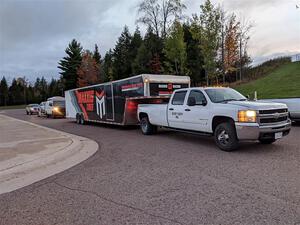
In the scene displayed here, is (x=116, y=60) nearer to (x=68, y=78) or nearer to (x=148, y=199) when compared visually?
(x=68, y=78)

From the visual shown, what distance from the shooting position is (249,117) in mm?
8500

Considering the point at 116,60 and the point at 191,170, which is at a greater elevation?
the point at 116,60

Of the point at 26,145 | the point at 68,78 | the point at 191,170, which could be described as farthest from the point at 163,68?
the point at 68,78

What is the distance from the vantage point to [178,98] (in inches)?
451

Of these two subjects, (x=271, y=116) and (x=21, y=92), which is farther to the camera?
(x=21, y=92)

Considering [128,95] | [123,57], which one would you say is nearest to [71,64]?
[123,57]

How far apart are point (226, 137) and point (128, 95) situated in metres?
8.23

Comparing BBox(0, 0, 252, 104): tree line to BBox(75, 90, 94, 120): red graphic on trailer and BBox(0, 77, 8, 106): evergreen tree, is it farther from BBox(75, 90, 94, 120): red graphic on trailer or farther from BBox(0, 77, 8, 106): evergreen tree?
BBox(0, 77, 8, 106): evergreen tree

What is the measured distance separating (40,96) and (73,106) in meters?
→ 87.5

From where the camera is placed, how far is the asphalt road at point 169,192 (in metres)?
4.38

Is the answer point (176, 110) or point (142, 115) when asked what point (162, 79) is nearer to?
point (142, 115)

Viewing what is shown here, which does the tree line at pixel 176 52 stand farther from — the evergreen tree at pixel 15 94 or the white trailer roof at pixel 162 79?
the evergreen tree at pixel 15 94

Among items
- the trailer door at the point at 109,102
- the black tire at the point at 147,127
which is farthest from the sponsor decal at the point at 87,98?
the black tire at the point at 147,127

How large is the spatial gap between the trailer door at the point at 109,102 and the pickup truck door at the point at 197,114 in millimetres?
7871
